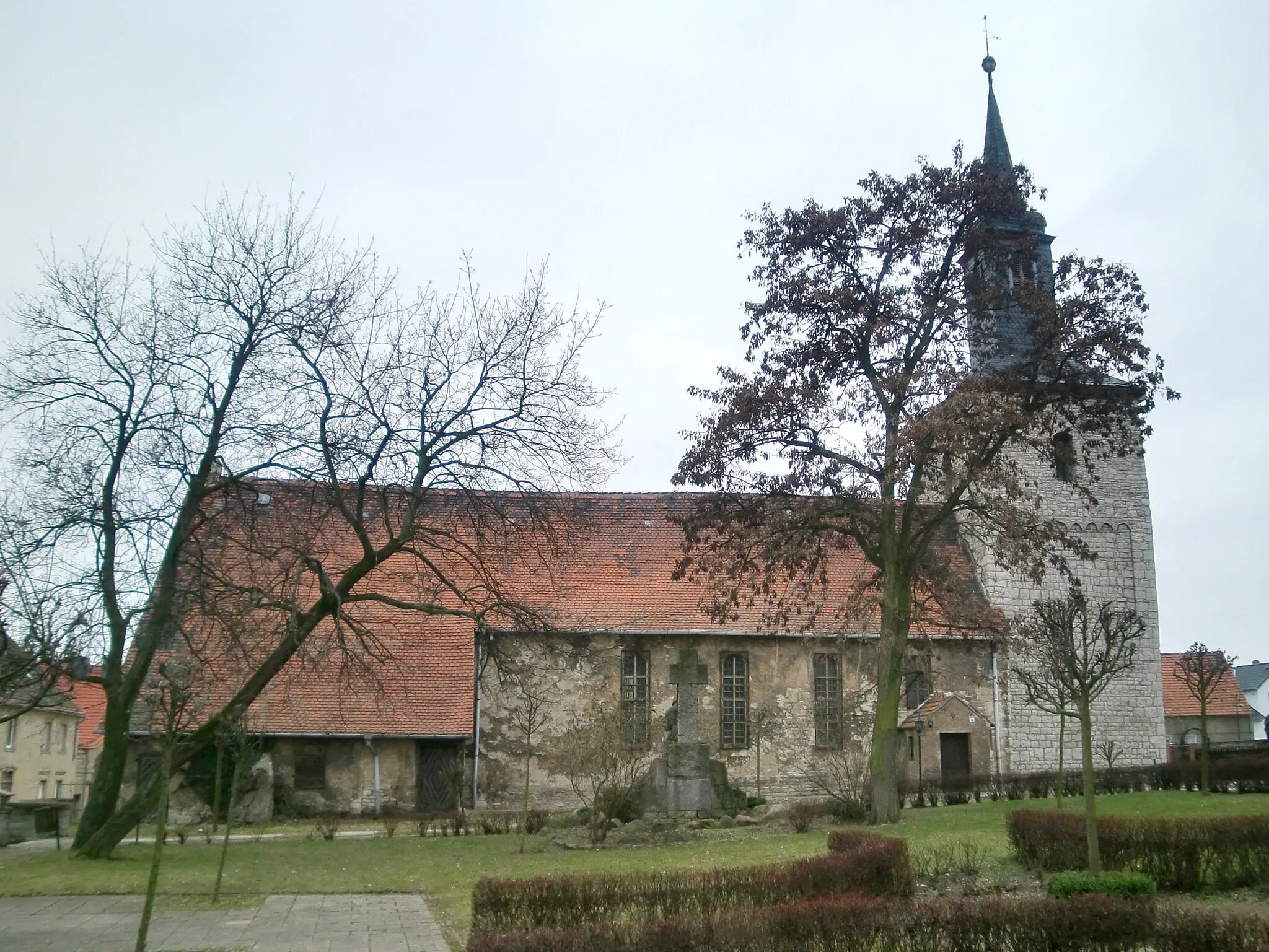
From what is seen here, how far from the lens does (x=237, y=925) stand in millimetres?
12234

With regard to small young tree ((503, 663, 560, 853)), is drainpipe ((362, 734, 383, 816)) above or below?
below

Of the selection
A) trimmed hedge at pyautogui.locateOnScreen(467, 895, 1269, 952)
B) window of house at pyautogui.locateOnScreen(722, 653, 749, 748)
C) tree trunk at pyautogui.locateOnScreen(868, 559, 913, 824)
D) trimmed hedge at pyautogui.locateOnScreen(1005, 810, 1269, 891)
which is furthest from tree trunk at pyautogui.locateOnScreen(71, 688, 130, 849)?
trimmed hedge at pyautogui.locateOnScreen(1005, 810, 1269, 891)

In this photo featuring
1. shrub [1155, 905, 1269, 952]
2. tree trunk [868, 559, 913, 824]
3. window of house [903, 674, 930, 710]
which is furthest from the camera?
window of house [903, 674, 930, 710]

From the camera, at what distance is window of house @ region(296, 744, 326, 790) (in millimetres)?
26531

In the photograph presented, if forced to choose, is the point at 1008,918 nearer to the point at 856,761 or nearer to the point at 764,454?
the point at 764,454

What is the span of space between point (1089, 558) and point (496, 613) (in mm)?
11443

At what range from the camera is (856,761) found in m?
23.9

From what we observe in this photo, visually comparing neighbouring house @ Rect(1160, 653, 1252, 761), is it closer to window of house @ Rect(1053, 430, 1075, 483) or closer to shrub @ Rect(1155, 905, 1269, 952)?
window of house @ Rect(1053, 430, 1075, 483)

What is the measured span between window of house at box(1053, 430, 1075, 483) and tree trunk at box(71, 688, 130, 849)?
Result: 17767 mm

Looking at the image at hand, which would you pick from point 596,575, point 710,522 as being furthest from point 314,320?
point 596,575

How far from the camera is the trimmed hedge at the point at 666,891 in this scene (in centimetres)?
1037

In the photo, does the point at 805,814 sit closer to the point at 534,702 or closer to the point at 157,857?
the point at 534,702

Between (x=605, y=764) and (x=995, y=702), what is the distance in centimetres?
1481

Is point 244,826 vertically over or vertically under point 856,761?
under
